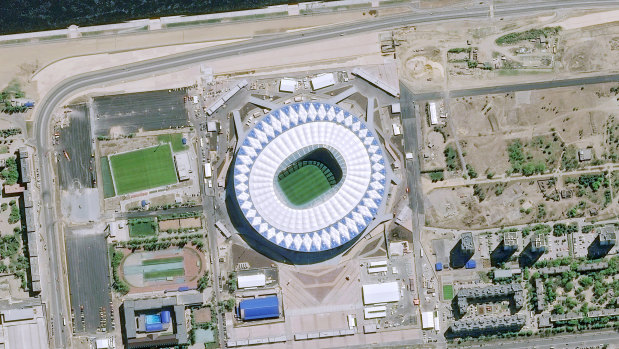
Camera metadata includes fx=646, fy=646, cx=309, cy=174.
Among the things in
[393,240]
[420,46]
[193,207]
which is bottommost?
[393,240]

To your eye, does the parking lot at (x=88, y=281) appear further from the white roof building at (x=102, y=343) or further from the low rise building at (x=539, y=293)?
the low rise building at (x=539, y=293)

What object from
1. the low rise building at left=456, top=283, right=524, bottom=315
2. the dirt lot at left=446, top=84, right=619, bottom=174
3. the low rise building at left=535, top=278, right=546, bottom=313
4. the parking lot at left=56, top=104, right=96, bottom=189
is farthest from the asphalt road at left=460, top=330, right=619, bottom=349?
the parking lot at left=56, top=104, right=96, bottom=189

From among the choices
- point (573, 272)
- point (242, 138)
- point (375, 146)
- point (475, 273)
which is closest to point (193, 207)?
point (242, 138)

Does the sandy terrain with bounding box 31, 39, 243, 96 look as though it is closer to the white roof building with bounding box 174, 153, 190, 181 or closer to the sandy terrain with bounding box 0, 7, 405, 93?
the sandy terrain with bounding box 0, 7, 405, 93

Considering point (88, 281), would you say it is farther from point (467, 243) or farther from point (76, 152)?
point (467, 243)

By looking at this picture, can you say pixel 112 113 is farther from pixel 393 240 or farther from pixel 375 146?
pixel 393 240
